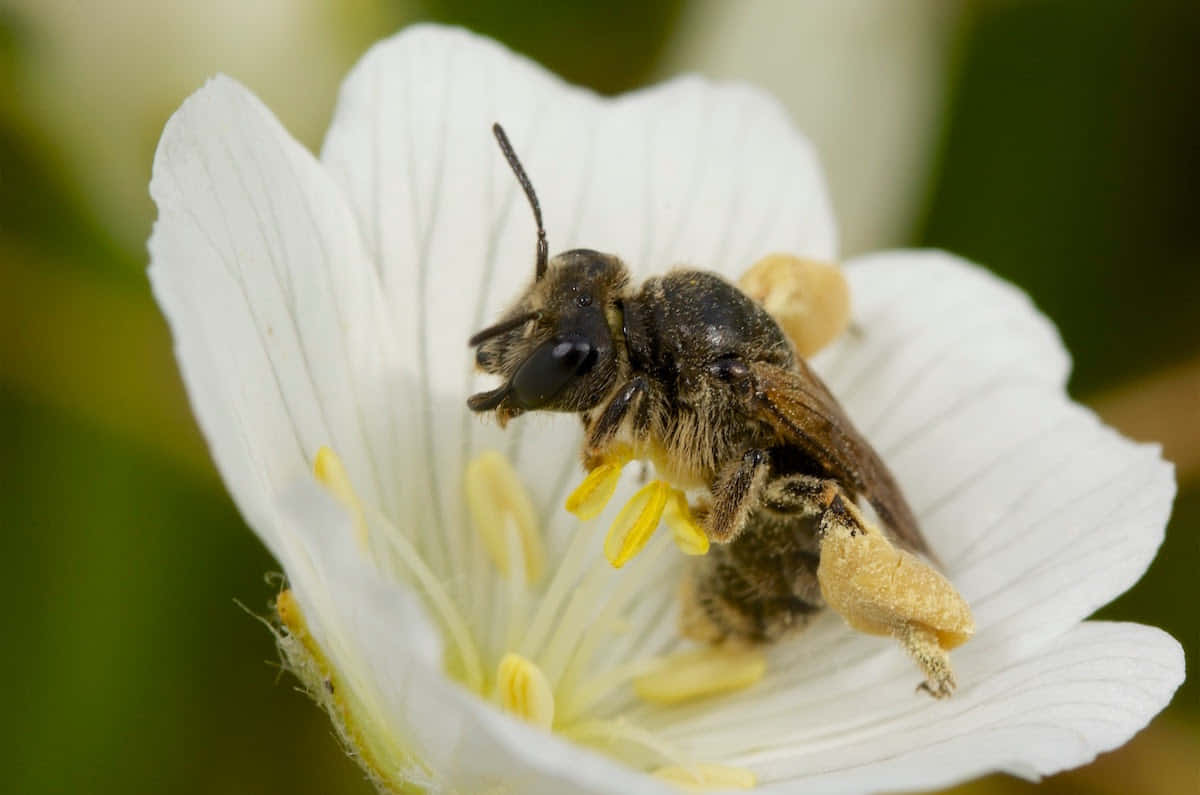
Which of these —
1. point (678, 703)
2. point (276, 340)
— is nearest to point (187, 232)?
point (276, 340)

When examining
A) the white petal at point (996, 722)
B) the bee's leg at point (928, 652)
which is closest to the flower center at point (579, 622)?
the white petal at point (996, 722)

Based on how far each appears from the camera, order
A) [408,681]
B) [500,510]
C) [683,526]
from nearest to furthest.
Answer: [408,681] → [683,526] → [500,510]

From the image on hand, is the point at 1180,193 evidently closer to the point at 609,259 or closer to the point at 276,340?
the point at 609,259

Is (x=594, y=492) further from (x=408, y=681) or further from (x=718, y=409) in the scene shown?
(x=408, y=681)

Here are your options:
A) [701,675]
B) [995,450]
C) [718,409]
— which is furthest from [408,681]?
[995,450]

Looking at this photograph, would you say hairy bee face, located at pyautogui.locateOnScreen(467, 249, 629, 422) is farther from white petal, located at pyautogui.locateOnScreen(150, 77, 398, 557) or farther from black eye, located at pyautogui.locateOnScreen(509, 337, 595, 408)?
white petal, located at pyautogui.locateOnScreen(150, 77, 398, 557)

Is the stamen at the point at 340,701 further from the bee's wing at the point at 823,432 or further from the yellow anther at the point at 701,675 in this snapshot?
the bee's wing at the point at 823,432

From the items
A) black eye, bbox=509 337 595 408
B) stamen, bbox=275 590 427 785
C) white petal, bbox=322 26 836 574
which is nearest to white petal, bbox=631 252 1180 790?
white petal, bbox=322 26 836 574
